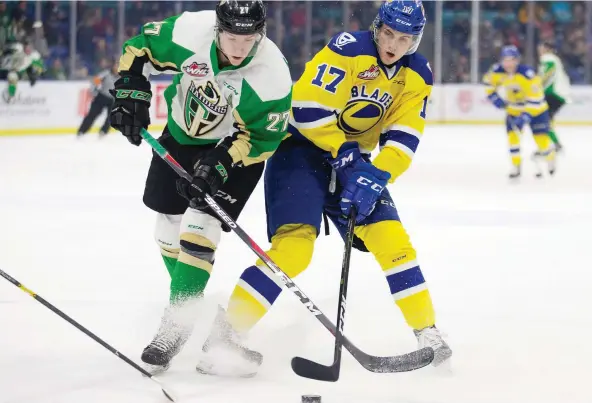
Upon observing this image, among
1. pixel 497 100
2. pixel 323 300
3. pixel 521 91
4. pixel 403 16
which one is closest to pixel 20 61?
pixel 497 100

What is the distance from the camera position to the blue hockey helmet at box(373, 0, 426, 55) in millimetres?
2611

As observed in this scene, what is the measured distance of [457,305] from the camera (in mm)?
3455

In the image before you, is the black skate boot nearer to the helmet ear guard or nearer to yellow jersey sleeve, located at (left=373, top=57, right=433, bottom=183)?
yellow jersey sleeve, located at (left=373, top=57, right=433, bottom=183)

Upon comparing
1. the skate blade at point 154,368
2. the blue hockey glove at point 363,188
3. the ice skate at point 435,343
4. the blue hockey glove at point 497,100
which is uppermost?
the blue hockey glove at point 363,188

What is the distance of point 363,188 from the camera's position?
2586 mm

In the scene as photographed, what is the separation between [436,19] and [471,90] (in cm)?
113

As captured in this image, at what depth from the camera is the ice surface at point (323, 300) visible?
96.9 inches

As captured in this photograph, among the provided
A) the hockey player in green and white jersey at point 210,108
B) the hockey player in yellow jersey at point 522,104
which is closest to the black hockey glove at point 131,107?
the hockey player in green and white jersey at point 210,108

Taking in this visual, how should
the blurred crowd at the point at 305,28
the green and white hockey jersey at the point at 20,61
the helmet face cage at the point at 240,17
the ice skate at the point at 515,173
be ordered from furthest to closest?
the blurred crowd at the point at 305,28, the green and white hockey jersey at the point at 20,61, the ice skate at the point at 515,173, the helmet face cage at the point at 240,17

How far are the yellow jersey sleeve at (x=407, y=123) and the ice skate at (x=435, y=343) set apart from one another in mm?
436

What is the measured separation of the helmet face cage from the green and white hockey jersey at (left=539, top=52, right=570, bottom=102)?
29.0ft

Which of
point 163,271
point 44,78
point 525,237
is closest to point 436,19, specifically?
point 44,78

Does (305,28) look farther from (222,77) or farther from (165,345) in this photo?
(165,345)

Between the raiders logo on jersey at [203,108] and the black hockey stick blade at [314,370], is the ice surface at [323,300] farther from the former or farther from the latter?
the raiders logo on jersey at [203,108]
